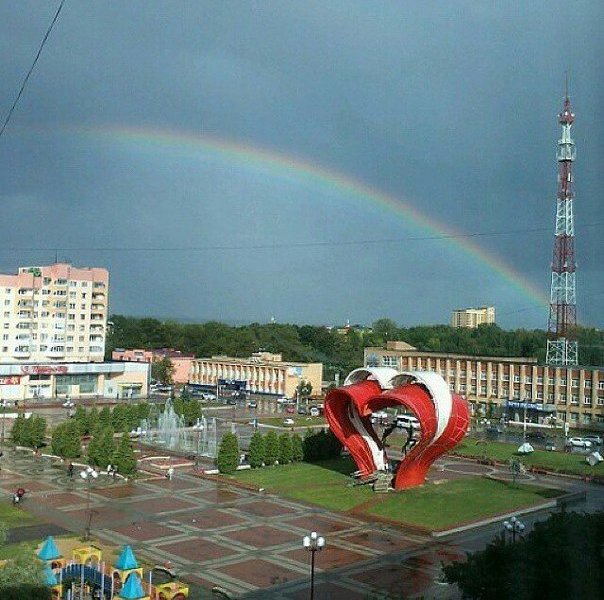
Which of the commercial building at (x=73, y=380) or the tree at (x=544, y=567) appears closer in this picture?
the tree at (x=544, y=567)

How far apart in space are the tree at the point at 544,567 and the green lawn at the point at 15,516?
9.57 m

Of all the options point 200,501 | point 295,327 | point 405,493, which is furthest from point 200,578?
point 295,327

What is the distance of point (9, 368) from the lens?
38312 millimetres

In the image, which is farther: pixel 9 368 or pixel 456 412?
pixel 9 368

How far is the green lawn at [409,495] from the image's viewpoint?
1619cm

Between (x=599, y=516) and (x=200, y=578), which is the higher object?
(x=599, y=516)

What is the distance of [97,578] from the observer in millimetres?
11031

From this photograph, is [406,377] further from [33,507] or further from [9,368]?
[9,368]

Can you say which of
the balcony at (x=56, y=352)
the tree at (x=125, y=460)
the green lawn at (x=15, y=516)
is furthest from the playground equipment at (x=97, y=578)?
the balcony at (x=56, y=352)

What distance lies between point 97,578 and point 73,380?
1245 inches

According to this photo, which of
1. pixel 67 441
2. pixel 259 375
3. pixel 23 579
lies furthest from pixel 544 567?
pixel 259 375

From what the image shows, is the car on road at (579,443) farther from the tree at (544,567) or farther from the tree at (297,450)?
the tree at (544,567)

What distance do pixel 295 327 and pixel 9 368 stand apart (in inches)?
1575

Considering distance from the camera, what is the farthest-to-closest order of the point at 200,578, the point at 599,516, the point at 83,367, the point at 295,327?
the point at 295,327 < the point at 83,367 < the point at 200,578 < the point at 599,516
